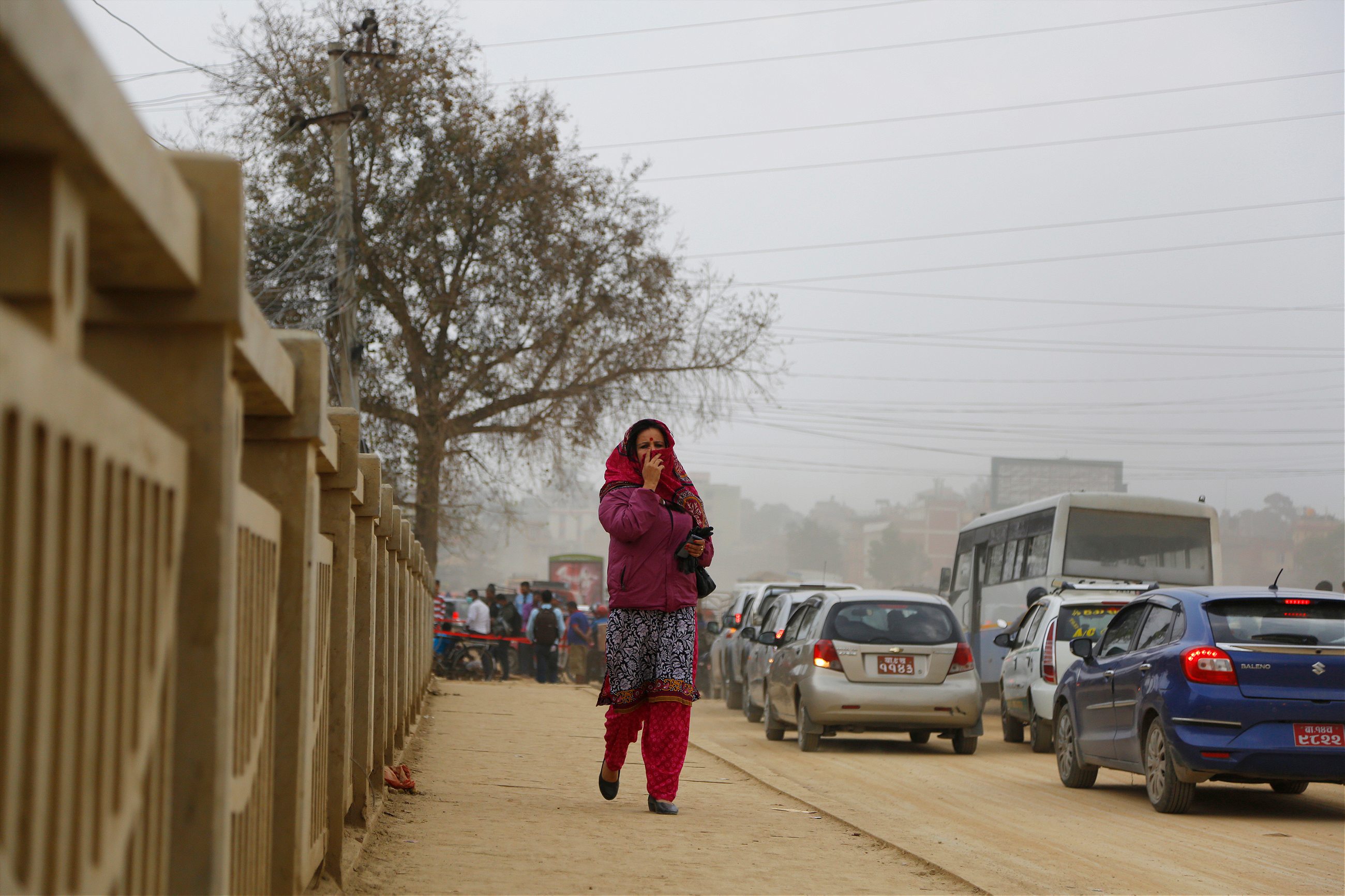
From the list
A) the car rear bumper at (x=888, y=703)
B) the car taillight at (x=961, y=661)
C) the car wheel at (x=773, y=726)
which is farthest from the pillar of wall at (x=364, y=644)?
the car wheel at (x=773, y=726)

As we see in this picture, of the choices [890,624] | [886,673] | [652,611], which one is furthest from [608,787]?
[890,624]

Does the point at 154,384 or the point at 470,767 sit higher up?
the point at 154,384

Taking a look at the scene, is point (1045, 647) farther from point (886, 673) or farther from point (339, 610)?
point (339, 610)

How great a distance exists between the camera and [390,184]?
111 feet

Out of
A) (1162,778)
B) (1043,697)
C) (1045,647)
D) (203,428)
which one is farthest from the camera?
(1043,697)

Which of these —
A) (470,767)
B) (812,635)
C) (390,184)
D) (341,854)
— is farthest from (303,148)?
(341,854)

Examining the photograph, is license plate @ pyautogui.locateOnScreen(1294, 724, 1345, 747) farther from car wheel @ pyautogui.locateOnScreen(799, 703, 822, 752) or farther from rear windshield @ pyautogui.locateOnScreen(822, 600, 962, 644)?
car wheel @ pyautogui.locateOnScreen(799, 703, 822, 752)

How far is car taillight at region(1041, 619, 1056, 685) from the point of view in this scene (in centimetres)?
1538

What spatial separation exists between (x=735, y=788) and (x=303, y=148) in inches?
945

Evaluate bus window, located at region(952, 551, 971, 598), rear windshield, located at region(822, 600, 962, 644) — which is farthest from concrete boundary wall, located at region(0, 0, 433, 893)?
bus window, located at region(952, 551, 971, 598)

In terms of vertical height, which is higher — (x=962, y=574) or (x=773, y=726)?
(x=962, y=574)

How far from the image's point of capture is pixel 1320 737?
33.0 ft

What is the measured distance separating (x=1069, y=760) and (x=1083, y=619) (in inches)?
128

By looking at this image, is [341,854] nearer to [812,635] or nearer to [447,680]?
[812,635]
